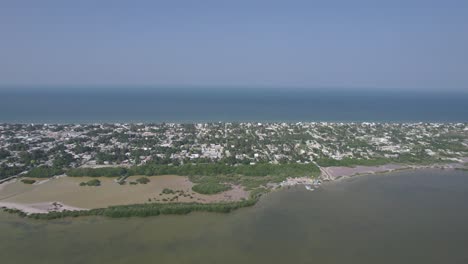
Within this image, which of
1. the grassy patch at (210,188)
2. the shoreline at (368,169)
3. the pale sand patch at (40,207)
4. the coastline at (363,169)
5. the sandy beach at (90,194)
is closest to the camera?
the pale sand patch at (40,207)

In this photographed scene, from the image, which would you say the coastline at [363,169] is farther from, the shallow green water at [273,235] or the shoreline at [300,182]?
the shallow green water at [273,235]

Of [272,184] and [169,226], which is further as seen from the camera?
[272,184]

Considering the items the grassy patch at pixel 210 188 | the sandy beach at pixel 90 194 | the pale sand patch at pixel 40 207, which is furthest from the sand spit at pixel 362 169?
the pale sand patch at pixel 40 207

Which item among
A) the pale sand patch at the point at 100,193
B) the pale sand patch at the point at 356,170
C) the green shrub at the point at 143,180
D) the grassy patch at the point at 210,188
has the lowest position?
→ the pale sand patch at the point at 100,193

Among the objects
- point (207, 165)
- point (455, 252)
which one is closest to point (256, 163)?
point (207, 165)

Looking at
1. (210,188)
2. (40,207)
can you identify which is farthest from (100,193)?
(210,188)

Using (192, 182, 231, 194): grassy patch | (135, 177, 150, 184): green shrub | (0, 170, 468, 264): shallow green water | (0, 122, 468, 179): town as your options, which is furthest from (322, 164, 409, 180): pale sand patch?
(135, 177, 150, 184): green shrub

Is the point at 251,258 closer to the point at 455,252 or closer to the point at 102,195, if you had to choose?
the point at 455,252
